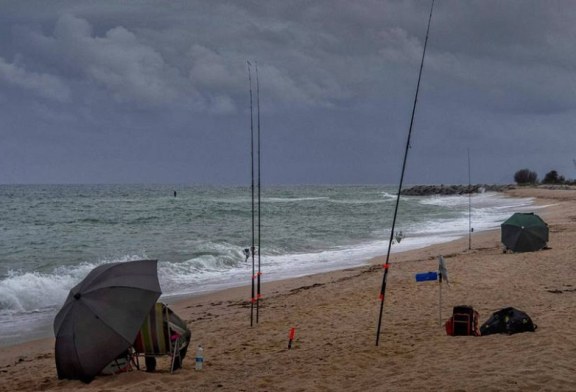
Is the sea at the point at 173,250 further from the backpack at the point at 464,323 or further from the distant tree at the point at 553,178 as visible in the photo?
the distant tree at the point at 553,178

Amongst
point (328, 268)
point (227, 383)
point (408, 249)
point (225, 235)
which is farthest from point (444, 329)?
point (225, 235)

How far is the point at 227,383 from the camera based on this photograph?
6.95 metres

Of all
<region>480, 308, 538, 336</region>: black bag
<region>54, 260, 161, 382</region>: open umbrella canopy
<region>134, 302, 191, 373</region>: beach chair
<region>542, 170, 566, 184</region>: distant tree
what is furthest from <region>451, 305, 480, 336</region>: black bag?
<region>542, 170, 566, 184</region>: distant tree

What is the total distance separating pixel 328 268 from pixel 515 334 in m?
11.0

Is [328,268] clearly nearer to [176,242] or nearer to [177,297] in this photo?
[177,297]

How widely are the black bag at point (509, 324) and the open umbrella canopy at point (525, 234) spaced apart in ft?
33.6

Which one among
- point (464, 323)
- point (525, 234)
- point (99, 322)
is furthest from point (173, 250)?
point (464, 323)

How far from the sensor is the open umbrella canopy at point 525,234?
17.5 meters

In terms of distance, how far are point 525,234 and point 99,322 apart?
47.3 feet

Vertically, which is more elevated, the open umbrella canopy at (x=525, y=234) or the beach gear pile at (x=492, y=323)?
the open umbrella canopy at (x=525, y=234)

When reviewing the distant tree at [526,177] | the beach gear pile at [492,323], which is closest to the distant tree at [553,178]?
the distant tree at [526,177]

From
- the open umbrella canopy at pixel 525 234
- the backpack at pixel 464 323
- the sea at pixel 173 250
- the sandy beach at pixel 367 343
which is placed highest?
the open umbrella canopy at pixel 525 234

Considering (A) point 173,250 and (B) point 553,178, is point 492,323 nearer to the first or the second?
(A) point 173,250

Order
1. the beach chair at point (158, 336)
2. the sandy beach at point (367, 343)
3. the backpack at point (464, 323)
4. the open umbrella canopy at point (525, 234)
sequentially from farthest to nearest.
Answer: the open umbrella canopy at point (525, 234) < the backpack at point (464, 323) < the beach chair at point (158, 336) < the sandy beach at point (367, 343)
